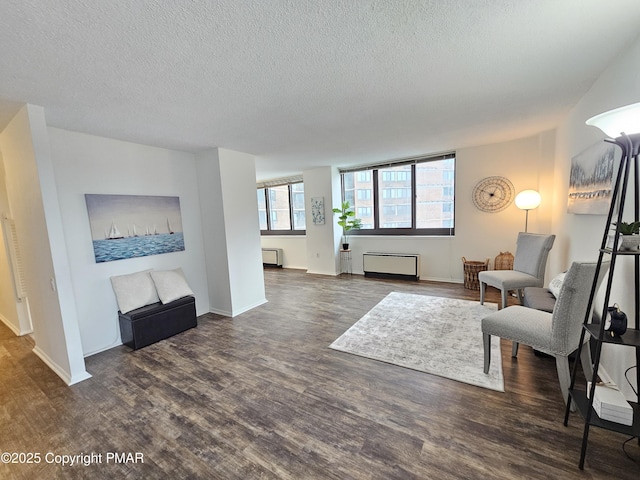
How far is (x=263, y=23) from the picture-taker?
132cm

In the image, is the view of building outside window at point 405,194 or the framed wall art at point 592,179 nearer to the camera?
the framed wall art at point 592,179

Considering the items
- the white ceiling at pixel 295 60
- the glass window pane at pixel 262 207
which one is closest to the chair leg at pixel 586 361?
the white ceiling at pixel 295 60

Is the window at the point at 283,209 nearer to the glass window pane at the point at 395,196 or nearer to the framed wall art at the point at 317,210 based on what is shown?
the framed wall art at the point at 317,210

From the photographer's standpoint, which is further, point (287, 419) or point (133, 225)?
point (133, 225)

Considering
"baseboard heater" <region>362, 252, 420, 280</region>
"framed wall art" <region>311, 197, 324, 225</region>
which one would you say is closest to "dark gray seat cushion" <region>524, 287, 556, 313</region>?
"baseboard heater" <region>362, 252, 420, 280</region>

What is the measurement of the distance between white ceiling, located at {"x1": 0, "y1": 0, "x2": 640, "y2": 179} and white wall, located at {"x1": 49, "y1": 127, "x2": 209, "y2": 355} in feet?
0.83

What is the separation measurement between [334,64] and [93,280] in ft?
10.7

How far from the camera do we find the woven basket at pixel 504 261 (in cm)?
416

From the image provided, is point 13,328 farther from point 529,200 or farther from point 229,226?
point 529,200

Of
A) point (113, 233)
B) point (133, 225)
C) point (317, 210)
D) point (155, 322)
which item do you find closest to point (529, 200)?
point (317, 210)

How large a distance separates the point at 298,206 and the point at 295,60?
5.16 metres

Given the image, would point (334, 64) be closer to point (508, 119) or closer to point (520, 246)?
point (508, 119)

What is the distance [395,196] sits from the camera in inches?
212

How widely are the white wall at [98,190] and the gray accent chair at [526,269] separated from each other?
13.9 feet
